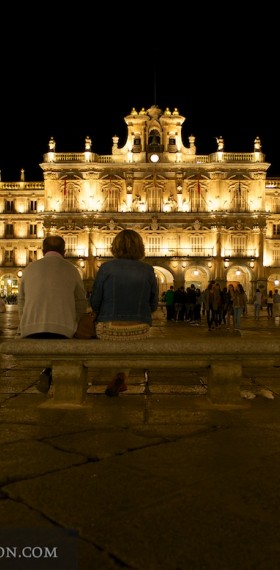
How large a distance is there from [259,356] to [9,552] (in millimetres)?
3522

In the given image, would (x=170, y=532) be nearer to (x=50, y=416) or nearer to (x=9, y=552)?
(x=9, y=552)

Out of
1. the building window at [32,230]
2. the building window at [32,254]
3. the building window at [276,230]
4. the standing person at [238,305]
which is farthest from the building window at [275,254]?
the standing person at [238,305]

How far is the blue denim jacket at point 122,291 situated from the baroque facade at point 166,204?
1856 inches

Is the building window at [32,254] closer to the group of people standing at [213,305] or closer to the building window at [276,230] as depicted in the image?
the building window at [276,230]

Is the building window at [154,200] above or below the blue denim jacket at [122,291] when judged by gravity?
above

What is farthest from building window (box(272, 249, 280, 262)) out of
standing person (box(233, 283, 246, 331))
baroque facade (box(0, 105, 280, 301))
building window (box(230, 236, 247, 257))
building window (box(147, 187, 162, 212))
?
standing person (box(233, 283, 246, 331))

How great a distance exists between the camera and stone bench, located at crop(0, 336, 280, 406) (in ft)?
17.5

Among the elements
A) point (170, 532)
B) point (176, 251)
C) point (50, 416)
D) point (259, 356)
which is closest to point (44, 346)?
point (50, 416)

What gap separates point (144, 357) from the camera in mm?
5473

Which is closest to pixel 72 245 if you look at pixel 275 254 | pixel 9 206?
pixel 9 206

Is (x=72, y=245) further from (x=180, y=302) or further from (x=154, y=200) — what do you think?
(x=180, y=302)

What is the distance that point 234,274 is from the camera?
179 feet

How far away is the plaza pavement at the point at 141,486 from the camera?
8.22 feet

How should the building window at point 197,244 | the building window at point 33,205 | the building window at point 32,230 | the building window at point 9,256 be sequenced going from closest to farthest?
the building window at point 197,244, the building window at point 9,256, the building window at point 32,230, the building window at point 33,205
